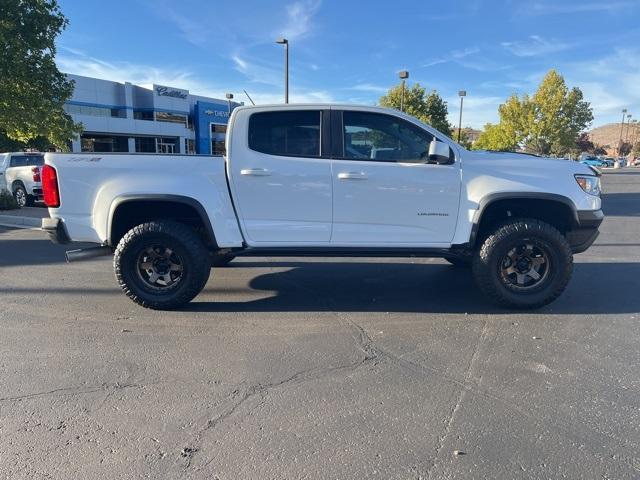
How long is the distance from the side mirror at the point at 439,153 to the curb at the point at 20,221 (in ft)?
33.2

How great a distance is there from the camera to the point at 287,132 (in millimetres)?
4762

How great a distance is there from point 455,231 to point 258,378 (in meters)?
2.51

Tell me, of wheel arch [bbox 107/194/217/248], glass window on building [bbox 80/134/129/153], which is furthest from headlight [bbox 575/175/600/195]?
glass window on building [bbox 80/134/129/153]

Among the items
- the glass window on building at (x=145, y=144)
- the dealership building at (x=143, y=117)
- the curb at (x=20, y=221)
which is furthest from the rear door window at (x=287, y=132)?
the glass window on building at (x=145, y=144)

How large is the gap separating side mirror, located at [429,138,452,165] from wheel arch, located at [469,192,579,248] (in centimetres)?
53

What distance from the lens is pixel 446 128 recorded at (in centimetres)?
3700

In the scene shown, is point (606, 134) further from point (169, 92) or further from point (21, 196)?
point (21, 196)

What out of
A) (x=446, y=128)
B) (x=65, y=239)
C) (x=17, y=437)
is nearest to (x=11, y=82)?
(x=65, y=239)

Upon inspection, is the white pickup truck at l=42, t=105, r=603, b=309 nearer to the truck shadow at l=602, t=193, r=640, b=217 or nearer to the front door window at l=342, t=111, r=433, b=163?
the front door window at l=342, t=111, r=433, b=163

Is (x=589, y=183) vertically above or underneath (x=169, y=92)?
underneath

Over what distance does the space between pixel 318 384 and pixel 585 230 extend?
10.9 feet

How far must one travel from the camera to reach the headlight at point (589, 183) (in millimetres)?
4645

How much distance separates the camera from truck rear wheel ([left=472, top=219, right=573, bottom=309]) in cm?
462

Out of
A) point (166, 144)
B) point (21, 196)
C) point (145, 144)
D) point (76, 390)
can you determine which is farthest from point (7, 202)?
point (166, 144)
